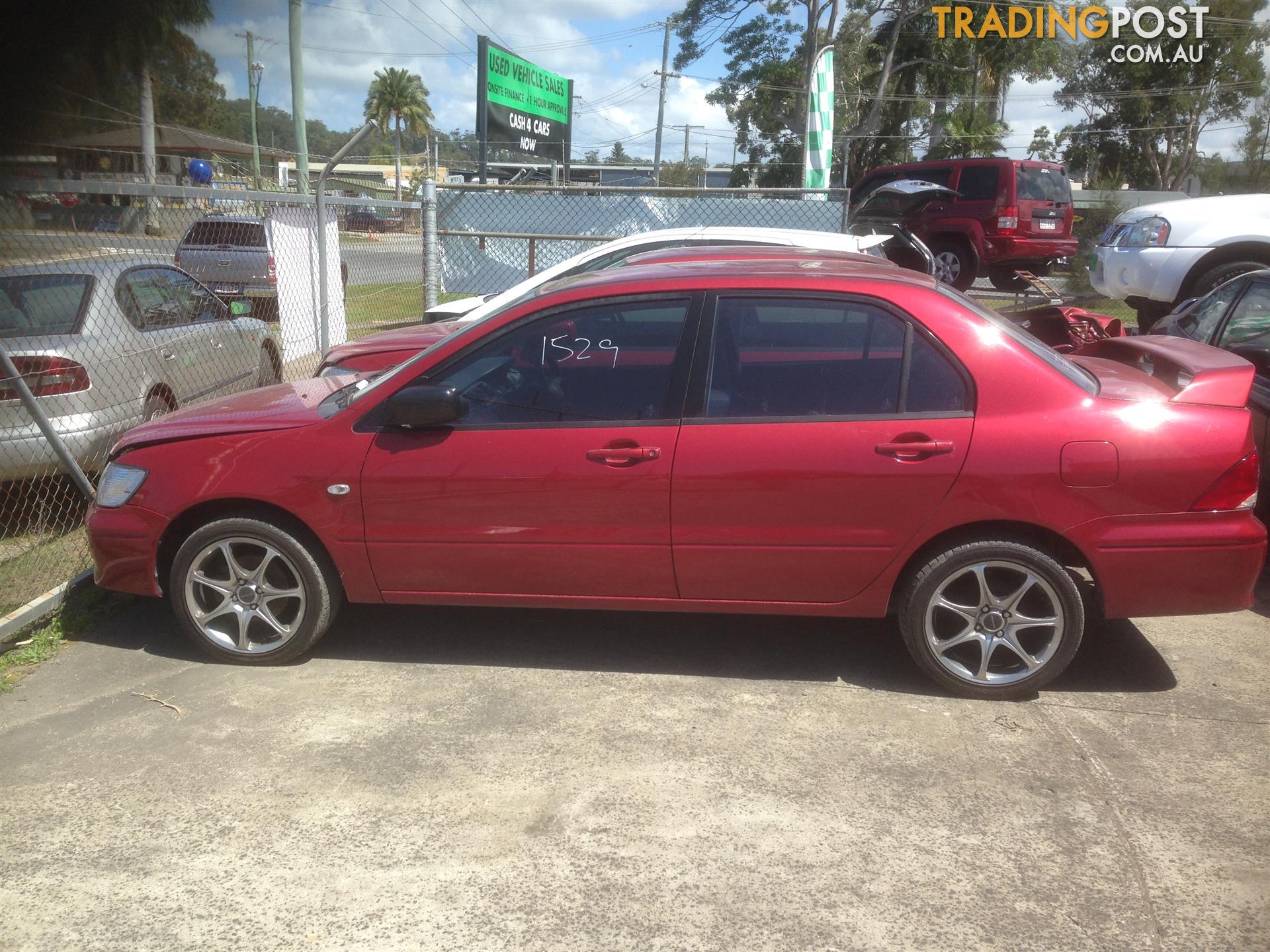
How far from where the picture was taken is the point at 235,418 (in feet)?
14.5

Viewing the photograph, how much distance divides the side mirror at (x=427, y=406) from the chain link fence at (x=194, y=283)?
80cm

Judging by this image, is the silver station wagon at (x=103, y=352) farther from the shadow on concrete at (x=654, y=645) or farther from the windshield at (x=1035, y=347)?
the windshield at (x=1035, y=347)

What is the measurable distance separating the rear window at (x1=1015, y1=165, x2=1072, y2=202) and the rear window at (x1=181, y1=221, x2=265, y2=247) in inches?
489

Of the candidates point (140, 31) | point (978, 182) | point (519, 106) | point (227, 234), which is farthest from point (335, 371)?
point (978, 182)

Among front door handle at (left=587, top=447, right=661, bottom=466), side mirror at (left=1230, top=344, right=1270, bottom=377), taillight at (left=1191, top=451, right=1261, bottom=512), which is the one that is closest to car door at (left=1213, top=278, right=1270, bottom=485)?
side mirror at (left=1230, top=344, right=1270, bottom=377)

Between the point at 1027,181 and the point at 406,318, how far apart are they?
10601mm

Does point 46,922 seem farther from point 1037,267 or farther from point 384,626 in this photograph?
point 1037,267

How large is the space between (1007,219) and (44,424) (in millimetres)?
14816

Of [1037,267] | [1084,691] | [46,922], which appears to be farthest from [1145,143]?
[46,922]

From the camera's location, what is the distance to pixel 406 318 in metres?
12.1

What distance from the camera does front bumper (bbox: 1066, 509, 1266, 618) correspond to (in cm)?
388

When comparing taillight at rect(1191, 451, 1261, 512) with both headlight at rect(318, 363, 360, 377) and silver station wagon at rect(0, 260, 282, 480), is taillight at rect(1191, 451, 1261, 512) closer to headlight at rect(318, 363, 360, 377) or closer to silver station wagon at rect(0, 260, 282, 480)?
silver station wagon at rect(0, 260, 282, 480)

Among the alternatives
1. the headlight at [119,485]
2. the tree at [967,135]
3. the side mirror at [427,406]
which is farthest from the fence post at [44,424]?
the tree at [967,135]

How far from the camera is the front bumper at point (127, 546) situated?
4.33m
